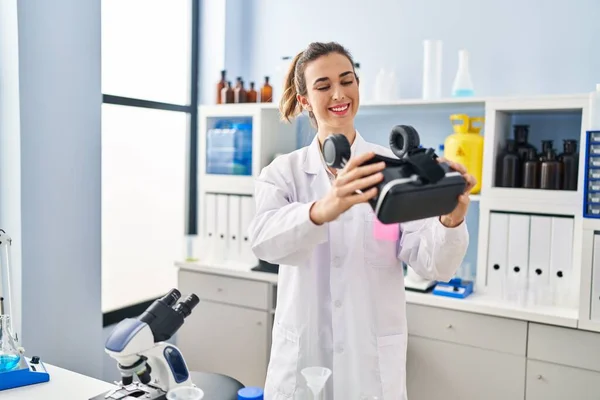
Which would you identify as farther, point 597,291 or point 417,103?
point 417,103

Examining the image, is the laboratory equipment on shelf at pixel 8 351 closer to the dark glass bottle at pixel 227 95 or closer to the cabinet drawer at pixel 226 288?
the cabinet drawer at pixel 226 288

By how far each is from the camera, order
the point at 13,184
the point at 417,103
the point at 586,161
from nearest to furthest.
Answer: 1. the point at 586,161
2. the point at 13,184
3. the point at 417,103

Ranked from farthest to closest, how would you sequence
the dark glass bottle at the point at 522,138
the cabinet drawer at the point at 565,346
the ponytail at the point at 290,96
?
the dark glass bottle at the point at 522,138
the cabinet drawer at the point at 565,346
the ponytail at the point at 290,96

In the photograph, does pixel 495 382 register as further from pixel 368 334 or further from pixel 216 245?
pixel 216 245

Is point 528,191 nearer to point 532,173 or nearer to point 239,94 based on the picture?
point 532,173

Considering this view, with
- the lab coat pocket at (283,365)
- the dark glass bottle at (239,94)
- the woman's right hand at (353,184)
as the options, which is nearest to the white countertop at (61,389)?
the lab coat pocket at (283,365)

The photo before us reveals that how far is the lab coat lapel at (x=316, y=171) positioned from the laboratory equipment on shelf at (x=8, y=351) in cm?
86

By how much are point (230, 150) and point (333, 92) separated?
1745mm

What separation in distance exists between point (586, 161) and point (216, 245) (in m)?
1.88

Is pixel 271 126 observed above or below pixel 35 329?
above

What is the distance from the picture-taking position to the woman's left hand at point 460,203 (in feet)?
→ 4.09

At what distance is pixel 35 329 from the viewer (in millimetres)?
2428

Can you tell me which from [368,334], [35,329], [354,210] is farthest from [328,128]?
[35,329]

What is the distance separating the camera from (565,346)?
2.23 m
